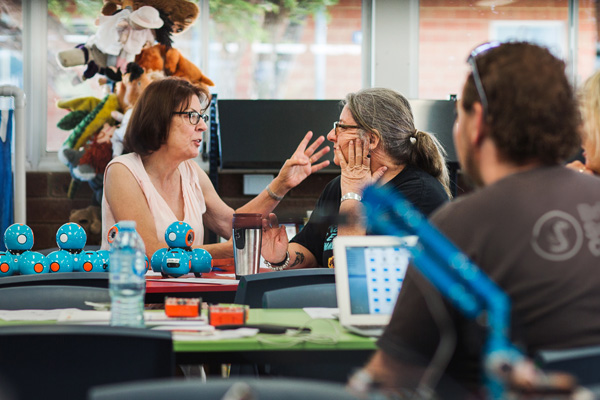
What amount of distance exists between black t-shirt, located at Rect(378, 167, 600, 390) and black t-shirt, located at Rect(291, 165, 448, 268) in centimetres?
112

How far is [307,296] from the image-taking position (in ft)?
6.75

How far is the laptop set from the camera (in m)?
1.63

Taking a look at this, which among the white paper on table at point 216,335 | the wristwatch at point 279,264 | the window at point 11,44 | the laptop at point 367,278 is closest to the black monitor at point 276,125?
the window at point 11,44

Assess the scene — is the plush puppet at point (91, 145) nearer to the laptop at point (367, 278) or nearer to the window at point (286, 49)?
the window at point (286, 49)

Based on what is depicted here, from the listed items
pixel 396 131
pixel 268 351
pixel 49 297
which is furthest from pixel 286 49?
pixel 268 351

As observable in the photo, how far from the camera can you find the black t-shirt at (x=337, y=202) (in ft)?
8.50

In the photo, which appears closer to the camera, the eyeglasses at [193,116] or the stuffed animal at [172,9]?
the eyeglasses at [193,116]

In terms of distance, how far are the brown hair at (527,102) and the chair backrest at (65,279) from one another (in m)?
1.38

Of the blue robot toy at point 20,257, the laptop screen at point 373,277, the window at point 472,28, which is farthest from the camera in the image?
the window at point 472,28

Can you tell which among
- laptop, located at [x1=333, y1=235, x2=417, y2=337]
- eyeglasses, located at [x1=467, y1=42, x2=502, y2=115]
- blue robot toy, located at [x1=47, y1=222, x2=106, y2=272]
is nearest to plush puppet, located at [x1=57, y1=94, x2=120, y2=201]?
blue robot toy, located at [x1=47, y1=222, x2=106, y2=272]

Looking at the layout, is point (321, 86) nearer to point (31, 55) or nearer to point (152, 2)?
point (152, 2)

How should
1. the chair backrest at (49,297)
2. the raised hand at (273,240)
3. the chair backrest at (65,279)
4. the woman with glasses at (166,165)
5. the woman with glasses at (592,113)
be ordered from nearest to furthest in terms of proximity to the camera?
1. the chair backrest at (49,297)
2. the woman with glasses at (592,113)
3. the chair backrest at (65,279)
4. the raised hand at (273,240)
5. the woman with glasses at (166,165)

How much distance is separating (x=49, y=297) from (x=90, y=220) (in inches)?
107

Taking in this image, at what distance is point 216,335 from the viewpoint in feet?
4.91
